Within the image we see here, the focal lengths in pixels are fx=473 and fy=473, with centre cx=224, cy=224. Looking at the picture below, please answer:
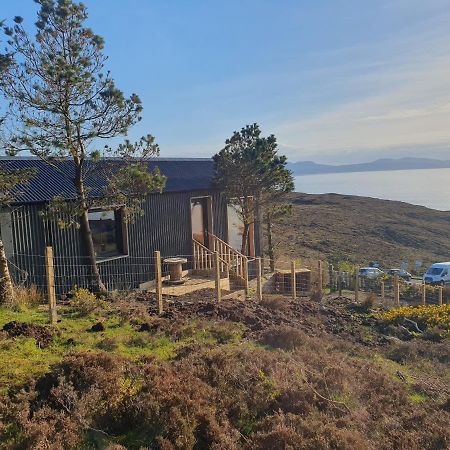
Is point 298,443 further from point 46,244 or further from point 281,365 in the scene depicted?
point 46,244

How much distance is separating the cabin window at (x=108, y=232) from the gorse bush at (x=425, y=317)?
7.50 m

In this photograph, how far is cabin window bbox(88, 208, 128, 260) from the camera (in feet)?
41.7

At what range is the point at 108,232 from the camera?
13.2 meters

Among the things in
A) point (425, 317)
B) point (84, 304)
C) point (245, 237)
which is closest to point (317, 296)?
point (425, 317)

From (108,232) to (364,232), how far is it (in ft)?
117

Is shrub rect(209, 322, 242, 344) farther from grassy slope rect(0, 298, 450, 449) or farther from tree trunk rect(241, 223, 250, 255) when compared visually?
tree trunk rect(241, 223, 250, 255)

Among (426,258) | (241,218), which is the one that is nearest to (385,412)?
(241,218)

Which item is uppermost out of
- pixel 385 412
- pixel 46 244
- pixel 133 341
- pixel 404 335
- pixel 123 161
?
pixel 123 161

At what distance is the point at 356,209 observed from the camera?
59.2m

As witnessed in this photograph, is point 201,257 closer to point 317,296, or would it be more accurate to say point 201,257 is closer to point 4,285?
point 317,296

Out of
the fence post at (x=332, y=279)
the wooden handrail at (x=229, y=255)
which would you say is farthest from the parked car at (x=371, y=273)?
the wooden handrail at (x=229, y=255)

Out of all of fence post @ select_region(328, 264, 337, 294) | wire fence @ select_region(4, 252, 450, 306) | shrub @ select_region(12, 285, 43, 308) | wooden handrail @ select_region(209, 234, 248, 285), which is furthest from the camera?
fence post @ select_region(328, 264, 337, 294)

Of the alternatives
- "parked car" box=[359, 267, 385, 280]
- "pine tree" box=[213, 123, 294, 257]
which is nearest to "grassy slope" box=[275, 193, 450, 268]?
"parked car" box=[359, 267, 385, 280]

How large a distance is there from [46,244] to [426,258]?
31411mm
